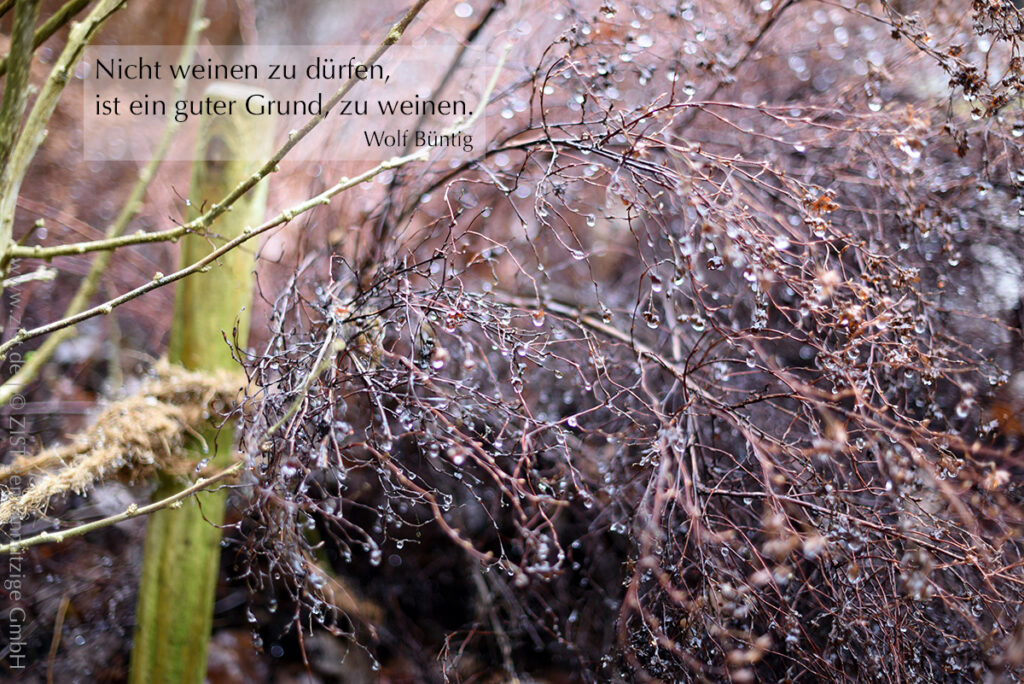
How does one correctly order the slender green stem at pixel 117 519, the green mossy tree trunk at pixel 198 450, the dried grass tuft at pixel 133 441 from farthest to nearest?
the green mossy tree trunk at pixel 198 450 → the dried grass tuft at pixel 133 441 → the slender green stem at pixel 117 519

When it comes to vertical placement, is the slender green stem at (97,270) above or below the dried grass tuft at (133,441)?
above

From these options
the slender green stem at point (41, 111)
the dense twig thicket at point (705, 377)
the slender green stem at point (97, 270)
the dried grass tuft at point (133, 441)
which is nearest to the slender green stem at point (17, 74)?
the slender green stem at point (41, 111)

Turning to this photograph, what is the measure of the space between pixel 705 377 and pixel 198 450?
135 centimetres

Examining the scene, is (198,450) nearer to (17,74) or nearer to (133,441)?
(133,441)

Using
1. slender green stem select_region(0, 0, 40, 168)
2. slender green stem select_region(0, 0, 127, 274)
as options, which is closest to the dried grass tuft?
slender green stem select_region(0, 0, 127, 274)

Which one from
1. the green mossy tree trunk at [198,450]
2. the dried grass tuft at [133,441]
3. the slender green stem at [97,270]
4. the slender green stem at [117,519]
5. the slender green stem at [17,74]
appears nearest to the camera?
the slender green stem at [17,74]

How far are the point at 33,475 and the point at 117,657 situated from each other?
129 centimetres

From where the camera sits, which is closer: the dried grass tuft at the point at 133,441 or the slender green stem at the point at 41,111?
the slender green stem at the point at 41,111

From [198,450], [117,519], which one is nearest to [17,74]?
[117,519]

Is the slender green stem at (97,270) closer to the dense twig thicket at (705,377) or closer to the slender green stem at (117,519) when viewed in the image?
the slender green stem at (117,519)

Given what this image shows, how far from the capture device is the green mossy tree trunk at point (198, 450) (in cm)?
174

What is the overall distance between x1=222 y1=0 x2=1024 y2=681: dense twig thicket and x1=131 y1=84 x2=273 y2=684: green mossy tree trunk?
20 cm

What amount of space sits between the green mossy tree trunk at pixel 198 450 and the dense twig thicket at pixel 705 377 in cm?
20

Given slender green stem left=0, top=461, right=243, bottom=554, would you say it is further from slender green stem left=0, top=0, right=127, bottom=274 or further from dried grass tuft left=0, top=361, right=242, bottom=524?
slender green stem left=0, top=0, right=127, bottom=274
